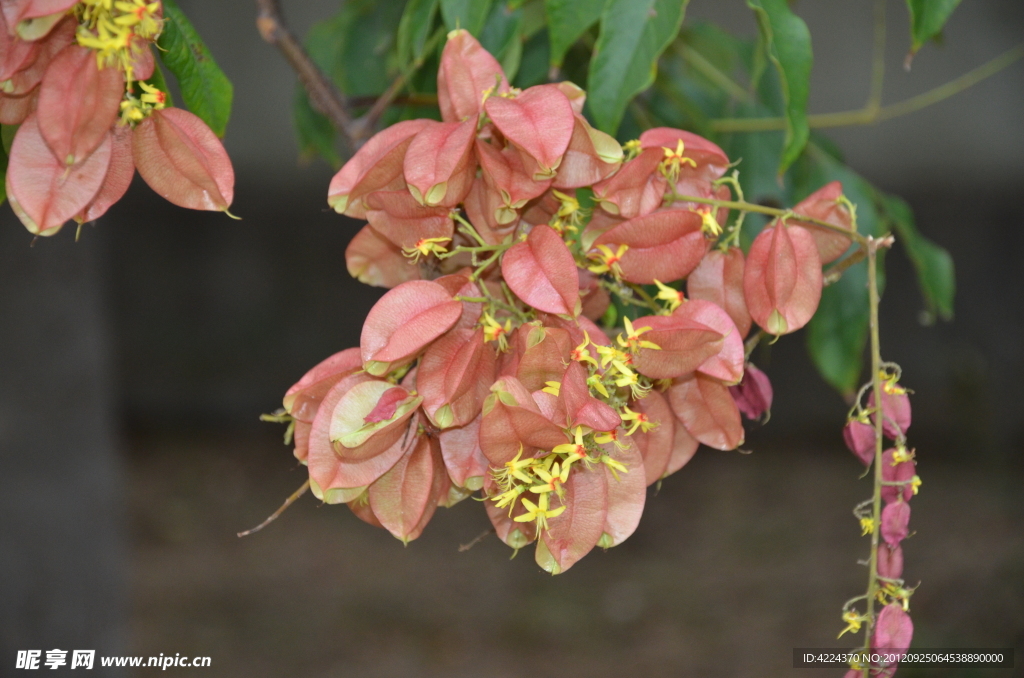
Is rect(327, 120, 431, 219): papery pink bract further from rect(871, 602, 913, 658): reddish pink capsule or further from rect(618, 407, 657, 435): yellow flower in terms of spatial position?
rect(871, 602, 913, 658): reddish pink capsule

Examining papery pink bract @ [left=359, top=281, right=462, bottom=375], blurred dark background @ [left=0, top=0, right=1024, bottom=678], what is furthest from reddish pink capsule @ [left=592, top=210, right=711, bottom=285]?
blurred dark background @ [left=0, top=0, right=1024, bottom=678]

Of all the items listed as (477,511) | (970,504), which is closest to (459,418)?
(477,511)

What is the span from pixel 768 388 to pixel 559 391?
0.65 feet

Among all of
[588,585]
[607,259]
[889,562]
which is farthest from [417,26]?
[588,585]

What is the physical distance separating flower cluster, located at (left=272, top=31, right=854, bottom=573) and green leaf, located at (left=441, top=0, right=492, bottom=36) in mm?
76

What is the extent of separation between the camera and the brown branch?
66 centimetres

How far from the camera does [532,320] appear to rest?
47 cm

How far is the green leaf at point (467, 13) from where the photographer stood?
58cm

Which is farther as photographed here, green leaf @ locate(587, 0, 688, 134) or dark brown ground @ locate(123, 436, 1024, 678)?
dark brown ground @ locate(123, 436, 1024, 678)

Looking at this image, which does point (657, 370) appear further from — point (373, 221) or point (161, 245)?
point (161, 245)

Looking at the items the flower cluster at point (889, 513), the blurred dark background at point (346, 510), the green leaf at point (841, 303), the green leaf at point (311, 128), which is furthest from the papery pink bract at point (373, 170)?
the blurred dark background at point (346, 510)

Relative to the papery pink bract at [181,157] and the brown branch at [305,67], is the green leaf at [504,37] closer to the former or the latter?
the brown branch at [305,67]

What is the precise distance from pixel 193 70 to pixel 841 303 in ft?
2.23

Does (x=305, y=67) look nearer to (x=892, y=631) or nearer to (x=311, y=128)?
(x=311, y=128)
